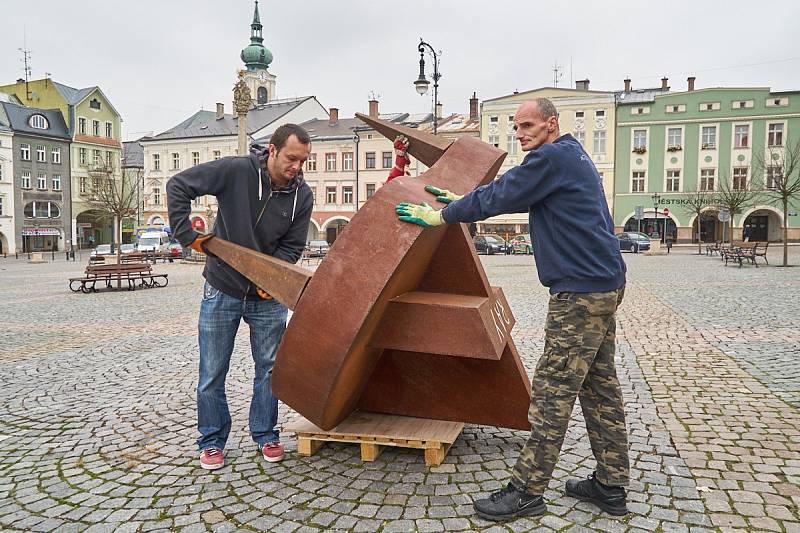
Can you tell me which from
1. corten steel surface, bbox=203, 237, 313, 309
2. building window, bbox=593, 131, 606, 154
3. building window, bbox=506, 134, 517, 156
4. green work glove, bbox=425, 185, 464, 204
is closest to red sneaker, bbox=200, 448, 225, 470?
corten steel surface, bbox=203, 237, 313, 309

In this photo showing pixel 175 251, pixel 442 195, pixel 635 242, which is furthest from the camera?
pixel 635 242

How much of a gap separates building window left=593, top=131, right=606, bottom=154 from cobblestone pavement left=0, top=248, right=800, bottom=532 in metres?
42.2

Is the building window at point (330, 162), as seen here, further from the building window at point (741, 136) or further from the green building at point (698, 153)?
the building window at point (741, 136)

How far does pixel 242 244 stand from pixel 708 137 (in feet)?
160

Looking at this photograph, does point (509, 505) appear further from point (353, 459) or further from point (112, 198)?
point (112, 198)

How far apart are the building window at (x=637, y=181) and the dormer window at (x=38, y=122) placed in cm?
4738

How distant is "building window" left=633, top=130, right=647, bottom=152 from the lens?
47.0 metres

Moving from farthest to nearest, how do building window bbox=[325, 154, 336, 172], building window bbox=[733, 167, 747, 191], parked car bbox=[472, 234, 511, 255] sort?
building window bbox=[325, 154, 336, 172], building window bbox=[733, 167, 747, 191], parked car bbox=[472, 234, 511, 255]

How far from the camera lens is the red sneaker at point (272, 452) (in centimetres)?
385

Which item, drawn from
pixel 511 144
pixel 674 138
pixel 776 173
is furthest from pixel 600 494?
pixel 674 138

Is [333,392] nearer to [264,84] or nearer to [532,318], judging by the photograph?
[532,318]

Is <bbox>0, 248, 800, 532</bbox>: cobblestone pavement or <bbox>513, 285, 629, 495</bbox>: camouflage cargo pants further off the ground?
<bbox>513, 285, 629, 495</bbox>: camouflage cargo pants

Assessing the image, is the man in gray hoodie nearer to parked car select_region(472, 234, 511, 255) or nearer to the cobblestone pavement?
the cobblestone pavement

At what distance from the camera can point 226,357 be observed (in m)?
3.84
